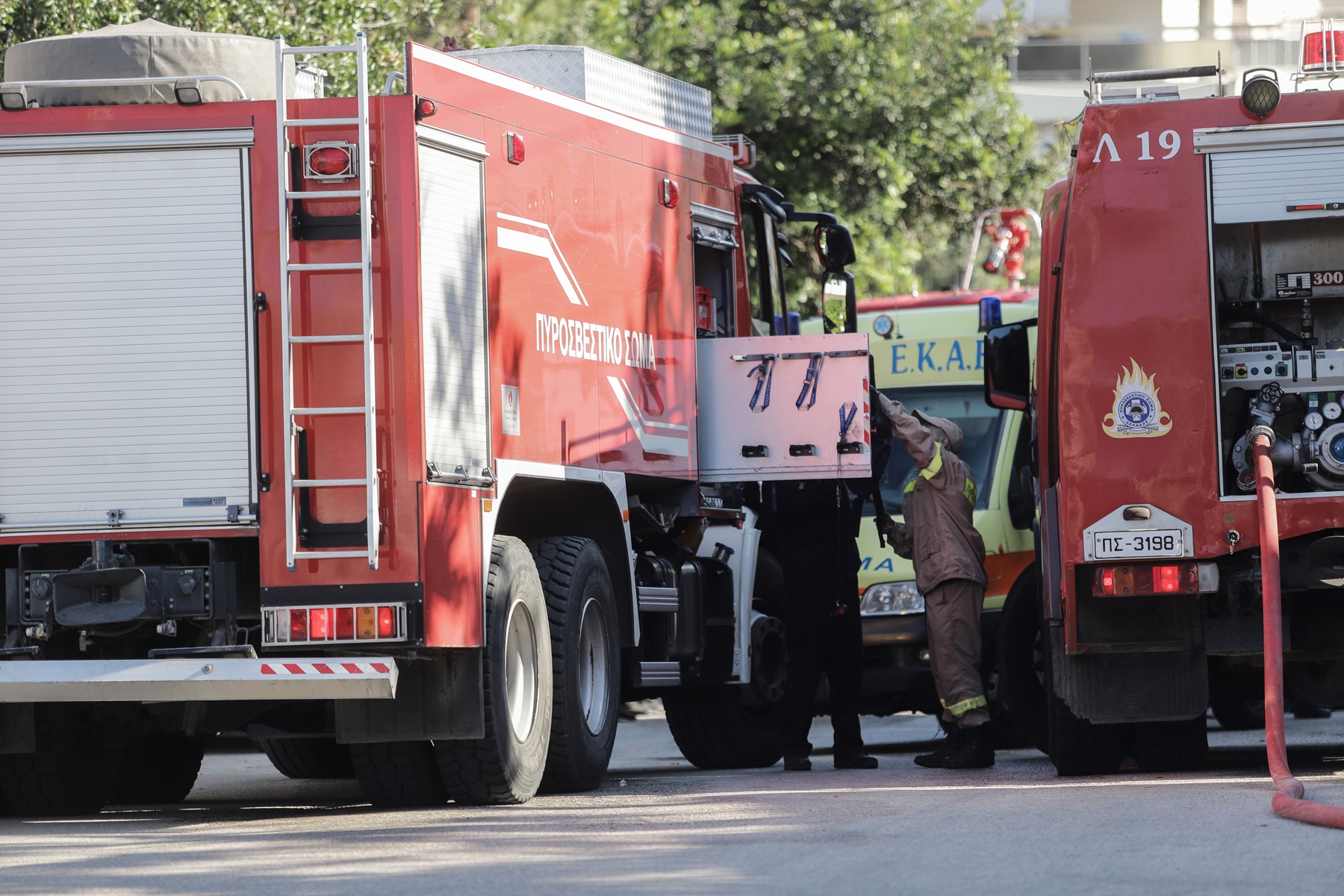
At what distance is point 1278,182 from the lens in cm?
851

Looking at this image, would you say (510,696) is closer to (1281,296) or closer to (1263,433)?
(1263,433)

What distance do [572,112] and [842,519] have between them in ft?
9.08

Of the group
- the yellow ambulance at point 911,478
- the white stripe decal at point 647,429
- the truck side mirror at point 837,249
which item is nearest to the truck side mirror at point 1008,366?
the yellow ambulance at point 911,478

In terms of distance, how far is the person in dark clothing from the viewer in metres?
10.5

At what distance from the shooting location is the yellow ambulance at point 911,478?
1139 cm

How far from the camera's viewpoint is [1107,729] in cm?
903

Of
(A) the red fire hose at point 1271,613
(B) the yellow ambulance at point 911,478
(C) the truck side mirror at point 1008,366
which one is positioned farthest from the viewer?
(B) the yellow ambulance at point 911,478

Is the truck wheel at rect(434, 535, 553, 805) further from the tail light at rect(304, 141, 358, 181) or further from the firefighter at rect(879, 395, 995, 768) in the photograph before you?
the firefighter at rect(879, 395, 995, 768)

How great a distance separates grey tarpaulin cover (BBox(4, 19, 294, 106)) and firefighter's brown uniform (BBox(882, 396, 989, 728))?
382 centimetres

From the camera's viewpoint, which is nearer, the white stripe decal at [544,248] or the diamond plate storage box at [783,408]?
the white stripe decal at [544,248]

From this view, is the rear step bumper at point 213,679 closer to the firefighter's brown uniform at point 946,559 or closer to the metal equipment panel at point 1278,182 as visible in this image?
the firefighter's brown uniform at point 946,559

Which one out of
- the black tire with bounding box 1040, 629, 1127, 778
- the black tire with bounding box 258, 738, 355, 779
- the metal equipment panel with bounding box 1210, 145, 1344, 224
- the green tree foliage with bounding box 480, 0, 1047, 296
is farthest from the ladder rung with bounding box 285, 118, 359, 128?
the green tree foliage with bounding box 480, 0, 1047, 296

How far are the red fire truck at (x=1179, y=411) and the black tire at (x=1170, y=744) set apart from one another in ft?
0.89

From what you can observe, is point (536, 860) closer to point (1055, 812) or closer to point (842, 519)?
point (1055, 812)
